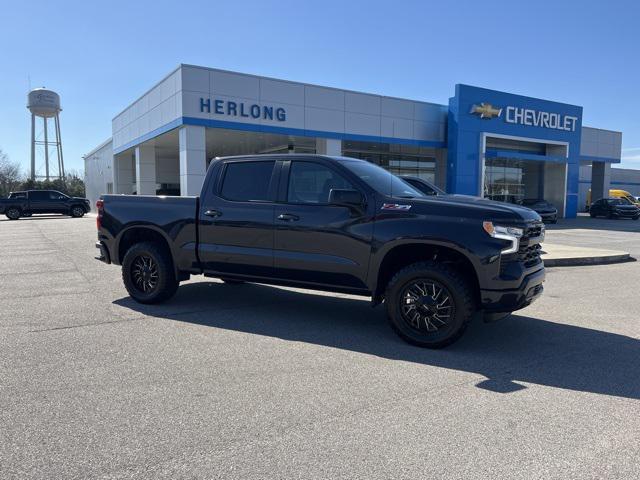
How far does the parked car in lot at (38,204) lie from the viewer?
31.3 m

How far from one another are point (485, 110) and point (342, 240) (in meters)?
26.2

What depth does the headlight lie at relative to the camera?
4.83 metres

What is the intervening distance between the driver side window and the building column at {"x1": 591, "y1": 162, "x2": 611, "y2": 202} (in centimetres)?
4467

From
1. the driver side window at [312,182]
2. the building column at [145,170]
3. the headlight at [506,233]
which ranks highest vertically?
the building column at [145,170]

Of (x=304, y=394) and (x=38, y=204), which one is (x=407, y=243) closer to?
(x=304, y=394)

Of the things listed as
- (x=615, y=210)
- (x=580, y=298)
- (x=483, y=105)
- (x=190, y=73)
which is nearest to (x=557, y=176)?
(x=615, y=210)

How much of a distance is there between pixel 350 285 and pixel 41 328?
3.54 metres

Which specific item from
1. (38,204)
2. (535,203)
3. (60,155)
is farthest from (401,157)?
(60,155)

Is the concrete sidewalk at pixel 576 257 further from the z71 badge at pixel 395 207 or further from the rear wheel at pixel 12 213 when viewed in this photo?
the rear wheel at pixel 12 213

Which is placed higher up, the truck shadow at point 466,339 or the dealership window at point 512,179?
the dealership window at point 512,179

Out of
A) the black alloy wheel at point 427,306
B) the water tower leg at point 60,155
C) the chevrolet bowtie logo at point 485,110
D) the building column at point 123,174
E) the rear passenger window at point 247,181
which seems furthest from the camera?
the water tower leg at point 60,155

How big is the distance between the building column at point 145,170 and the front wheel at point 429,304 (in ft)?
94.6

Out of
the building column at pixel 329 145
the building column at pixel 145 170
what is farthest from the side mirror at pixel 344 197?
the building column at pixel 145 170

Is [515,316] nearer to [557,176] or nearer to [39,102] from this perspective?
[557,176]
